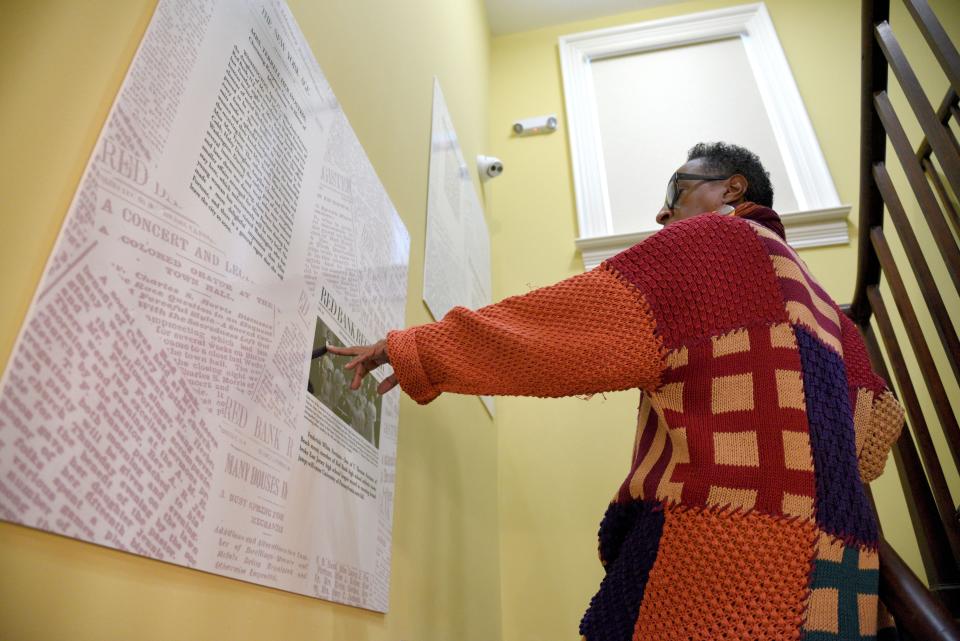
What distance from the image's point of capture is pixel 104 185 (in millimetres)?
574

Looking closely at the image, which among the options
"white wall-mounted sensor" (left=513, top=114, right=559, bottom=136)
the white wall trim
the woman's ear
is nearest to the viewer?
the woman's ear

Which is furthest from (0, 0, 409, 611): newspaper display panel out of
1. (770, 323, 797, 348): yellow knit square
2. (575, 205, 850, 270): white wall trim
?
(575, 205, 850, 270): white wall trim

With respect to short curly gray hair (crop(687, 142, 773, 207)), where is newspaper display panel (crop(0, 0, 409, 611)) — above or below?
below

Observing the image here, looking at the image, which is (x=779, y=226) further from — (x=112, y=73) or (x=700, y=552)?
(x=112, y=73)

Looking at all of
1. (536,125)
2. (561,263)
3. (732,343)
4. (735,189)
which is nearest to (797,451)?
(732,343)

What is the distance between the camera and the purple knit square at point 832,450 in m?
0.75

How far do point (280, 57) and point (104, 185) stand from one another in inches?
18.4

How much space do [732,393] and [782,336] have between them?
0.32ft

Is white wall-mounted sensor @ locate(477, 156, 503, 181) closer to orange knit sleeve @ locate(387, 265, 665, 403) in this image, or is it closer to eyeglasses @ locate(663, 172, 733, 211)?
eyeglasses @ locate(663, 172, 733, 211)

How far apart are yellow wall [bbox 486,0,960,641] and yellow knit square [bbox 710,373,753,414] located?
4.85 feet

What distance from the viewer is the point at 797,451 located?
2.51 ft

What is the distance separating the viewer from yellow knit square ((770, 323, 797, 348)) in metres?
0.82

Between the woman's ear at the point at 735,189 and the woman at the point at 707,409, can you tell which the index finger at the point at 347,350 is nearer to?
the woman at the point at 707,409

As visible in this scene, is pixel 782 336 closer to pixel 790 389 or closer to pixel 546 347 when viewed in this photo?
pixel 790 389
